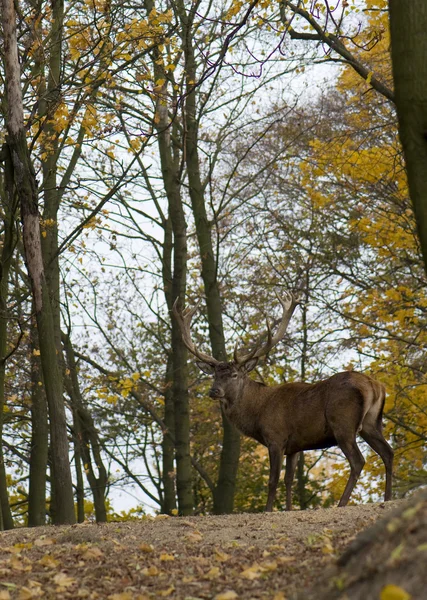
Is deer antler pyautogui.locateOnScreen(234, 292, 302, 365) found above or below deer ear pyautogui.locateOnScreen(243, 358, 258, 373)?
above

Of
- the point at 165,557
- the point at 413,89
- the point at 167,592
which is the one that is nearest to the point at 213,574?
the point at 167,592

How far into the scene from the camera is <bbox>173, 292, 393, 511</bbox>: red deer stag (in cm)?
1116

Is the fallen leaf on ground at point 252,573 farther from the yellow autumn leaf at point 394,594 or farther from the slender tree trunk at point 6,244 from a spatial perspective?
the slender tree trunk at point 6,244

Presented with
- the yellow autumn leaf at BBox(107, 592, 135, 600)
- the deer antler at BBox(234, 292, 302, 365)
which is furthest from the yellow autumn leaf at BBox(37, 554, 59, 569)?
the deer antler at BBox(234, 292, 302, 365)

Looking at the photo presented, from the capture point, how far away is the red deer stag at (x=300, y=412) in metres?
11.2

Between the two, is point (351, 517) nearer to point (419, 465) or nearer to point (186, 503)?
point (186, 503)

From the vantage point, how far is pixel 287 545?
22.7 feet

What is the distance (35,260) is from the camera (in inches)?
413

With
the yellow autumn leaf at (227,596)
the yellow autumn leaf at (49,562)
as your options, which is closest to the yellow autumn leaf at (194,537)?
the yellow autumn leaf at (49,562)

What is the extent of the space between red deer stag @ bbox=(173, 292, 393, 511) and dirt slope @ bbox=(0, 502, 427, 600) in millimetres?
1996

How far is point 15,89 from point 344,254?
9545mm

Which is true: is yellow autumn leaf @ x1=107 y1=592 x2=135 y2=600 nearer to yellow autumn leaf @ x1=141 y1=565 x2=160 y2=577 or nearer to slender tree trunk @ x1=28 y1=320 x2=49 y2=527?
yellow autumn leaf @ x1=141 y1=565 x2=160 y2=577

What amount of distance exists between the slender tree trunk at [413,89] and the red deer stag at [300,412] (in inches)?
216

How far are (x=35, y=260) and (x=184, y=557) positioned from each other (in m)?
4.79
